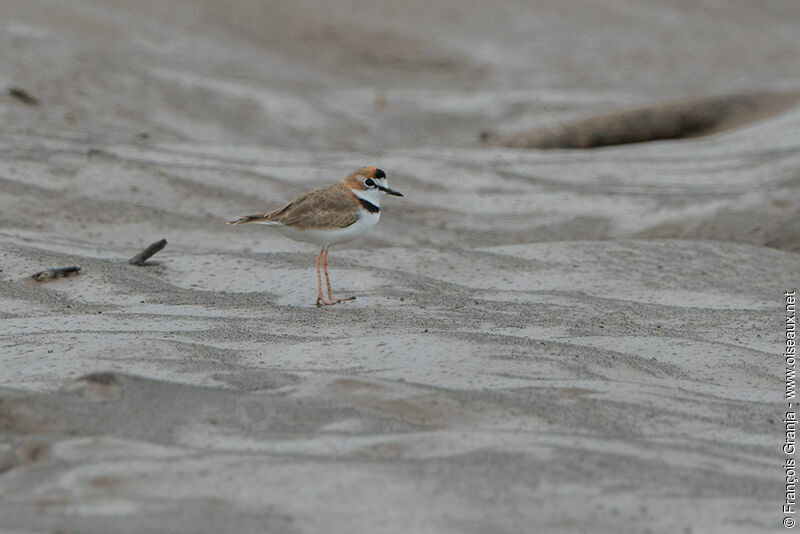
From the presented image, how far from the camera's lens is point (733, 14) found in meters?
16.2

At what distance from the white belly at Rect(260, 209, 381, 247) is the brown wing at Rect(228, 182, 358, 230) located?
21 millimetres

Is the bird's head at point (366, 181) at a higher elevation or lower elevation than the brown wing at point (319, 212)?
higher

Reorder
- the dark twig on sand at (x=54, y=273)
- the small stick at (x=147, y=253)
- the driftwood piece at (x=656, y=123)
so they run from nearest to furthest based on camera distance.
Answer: the dark twig on sand at (x=54, y=273) → the small stick at (x=147, y=253) → the driftwood piece at (x=656, y=123)

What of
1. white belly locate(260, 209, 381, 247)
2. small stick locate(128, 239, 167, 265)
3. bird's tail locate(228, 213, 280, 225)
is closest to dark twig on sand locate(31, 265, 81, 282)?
small stick locate(128, 239, 167, 265)

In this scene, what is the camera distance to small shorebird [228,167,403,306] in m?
4.31

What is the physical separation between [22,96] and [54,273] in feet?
13.0

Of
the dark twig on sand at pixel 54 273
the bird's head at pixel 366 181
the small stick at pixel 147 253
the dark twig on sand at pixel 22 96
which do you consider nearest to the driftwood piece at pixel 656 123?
the dark twig on sand at pixel 22 96

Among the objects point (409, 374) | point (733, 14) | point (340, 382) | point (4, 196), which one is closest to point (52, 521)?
point (340, 382)

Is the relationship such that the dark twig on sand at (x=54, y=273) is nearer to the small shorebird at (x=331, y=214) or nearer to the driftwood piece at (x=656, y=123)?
the small shorebird at (x=331, y=214)

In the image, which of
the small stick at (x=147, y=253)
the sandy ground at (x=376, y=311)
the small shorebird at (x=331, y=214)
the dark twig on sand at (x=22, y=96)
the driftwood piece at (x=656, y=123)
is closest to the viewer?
the sandy ground at (x=376, y=311)

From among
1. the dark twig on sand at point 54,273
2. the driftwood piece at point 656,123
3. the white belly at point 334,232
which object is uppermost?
the driftwood piece at point 656,123

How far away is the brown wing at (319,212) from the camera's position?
4312mm

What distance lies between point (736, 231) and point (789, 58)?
921 centimetres

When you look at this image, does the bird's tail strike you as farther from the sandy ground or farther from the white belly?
the sandy ground
